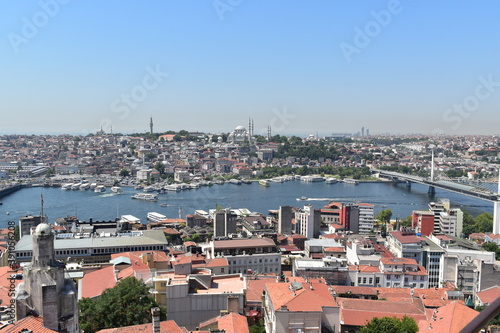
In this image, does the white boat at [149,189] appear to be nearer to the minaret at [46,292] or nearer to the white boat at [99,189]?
the white boat at [99,189]

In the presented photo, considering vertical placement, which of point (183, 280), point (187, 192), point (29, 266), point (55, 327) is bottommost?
point (187, 192)

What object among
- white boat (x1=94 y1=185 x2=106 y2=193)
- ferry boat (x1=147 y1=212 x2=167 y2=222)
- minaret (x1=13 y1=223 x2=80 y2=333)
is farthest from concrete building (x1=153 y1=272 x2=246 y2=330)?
white boat (x1=94 y1=185 x2=106 y2=193)

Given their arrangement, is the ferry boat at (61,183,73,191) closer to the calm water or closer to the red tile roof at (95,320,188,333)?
the calm water

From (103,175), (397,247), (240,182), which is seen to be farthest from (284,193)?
(397,247)

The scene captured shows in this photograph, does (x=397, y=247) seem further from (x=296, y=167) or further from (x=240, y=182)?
(x=296, y=167)

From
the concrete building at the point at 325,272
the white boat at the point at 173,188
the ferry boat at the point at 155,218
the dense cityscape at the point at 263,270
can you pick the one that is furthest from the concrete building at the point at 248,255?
the white boat at the point at 173,188

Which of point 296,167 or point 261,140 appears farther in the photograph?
point 261,140
